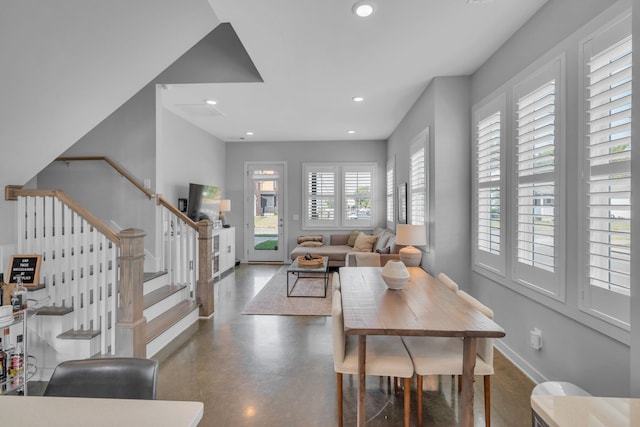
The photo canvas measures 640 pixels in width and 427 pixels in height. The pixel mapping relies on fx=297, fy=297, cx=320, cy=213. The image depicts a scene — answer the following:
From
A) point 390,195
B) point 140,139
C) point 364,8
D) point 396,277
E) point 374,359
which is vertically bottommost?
point 374,359

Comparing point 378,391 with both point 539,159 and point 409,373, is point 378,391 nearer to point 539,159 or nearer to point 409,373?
point 409,373

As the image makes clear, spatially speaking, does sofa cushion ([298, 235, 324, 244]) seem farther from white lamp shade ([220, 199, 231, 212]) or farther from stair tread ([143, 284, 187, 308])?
stair tread ([143, 284, 187, 308])

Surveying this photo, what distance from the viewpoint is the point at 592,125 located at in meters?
1.78

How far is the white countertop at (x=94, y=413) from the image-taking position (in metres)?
0.82

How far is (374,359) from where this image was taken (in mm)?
1746

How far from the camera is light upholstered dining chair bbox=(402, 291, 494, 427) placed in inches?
67.2

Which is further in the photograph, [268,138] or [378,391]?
[268,138]

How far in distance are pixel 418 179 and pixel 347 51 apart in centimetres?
202

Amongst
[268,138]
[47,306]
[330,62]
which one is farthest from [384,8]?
[268,138]

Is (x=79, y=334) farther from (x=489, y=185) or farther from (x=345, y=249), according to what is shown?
(x=345, y=249)

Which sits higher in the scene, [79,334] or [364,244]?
[364,244]

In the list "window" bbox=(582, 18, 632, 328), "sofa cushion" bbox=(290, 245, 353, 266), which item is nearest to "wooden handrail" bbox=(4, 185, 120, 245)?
"window" bbox=(582, 18, 632, 328)

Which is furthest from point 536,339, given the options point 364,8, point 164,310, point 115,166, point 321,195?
point 321,195

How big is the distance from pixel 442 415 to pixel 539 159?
1942mm
